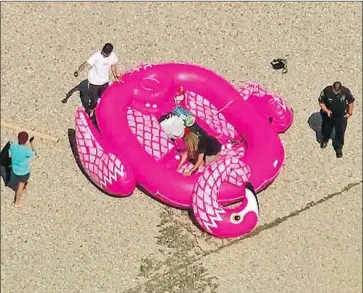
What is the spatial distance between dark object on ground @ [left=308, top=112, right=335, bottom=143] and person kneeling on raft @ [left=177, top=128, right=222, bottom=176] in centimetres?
178

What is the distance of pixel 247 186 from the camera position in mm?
13461

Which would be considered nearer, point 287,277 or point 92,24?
point 287,277

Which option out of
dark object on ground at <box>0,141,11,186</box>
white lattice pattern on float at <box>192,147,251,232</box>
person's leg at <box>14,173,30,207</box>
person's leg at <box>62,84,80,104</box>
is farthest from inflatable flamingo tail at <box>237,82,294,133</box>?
dark object on ground at <box>0,141,11,186</box>

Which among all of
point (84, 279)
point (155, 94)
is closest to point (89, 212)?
point (84, 279)

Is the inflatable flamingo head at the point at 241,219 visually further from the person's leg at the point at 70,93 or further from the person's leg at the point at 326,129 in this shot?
the person's leg at the point at 70,93

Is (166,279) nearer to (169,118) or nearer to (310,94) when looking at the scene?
(169,118)

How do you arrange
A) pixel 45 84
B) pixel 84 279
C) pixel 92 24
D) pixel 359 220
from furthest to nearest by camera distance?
1. pixel 92 24
2. pixel 45 84
3. pixel 359 220
4. pixel 84 279

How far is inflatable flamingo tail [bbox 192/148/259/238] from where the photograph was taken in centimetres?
1325

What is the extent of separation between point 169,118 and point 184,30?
3.05m

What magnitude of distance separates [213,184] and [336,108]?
2.34m

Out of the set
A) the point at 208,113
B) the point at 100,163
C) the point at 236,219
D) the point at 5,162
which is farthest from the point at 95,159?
the point at 236,219

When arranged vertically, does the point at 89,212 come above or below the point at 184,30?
below

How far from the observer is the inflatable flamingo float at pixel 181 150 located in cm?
1336

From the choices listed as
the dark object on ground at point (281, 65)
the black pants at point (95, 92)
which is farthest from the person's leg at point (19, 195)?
the dark object on ground at point (281, 65)
